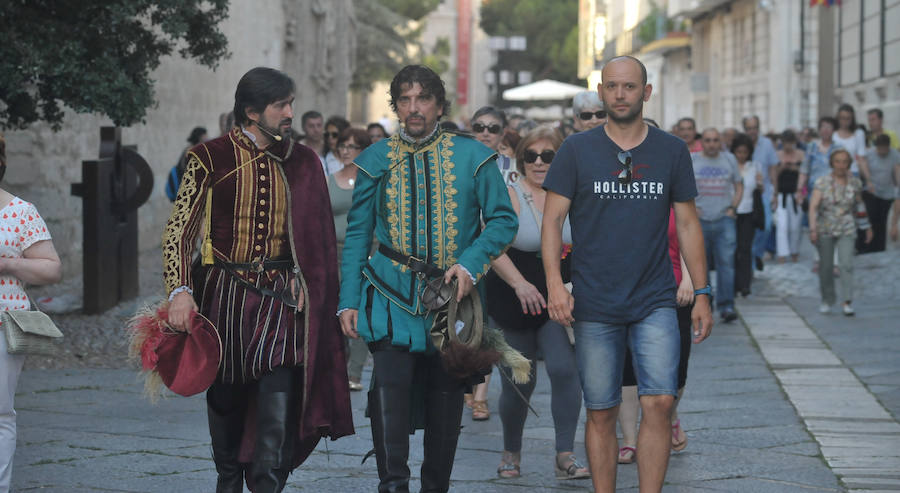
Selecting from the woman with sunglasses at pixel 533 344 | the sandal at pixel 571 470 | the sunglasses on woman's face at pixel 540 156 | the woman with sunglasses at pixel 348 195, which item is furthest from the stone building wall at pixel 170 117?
the sandal at pixel 571 470

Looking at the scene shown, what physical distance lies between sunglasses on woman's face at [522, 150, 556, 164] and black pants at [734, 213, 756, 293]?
665 centimetres

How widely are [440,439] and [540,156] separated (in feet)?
6.37

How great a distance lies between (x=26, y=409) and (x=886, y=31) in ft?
57.9

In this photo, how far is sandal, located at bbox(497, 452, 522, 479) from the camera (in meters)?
6.34

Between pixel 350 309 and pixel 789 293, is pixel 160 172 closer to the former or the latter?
pixel 789 293

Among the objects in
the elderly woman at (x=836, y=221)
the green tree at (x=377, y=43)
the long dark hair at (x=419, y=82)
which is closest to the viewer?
the long dark hair at (x=419, y=82)

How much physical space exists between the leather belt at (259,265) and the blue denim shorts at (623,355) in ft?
3.61

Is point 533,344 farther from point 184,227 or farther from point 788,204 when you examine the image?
point 788,204

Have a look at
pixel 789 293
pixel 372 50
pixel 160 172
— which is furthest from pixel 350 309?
pixel 372 50

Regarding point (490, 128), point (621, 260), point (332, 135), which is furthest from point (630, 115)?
point (332, 135)

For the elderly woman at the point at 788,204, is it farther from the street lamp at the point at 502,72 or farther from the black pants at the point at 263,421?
the street lamp at the point at 502,72

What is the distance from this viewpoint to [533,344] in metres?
6.50

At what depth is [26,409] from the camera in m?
7.79

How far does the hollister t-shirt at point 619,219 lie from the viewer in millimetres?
5020
